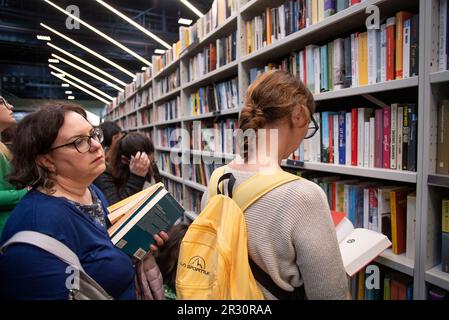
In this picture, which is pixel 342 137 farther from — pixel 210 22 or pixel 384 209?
pixel 210 22

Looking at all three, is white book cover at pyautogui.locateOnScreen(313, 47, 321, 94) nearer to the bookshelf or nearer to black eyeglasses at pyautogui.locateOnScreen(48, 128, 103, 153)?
the bookshelf

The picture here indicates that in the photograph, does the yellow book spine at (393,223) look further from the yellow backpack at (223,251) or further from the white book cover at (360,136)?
the yellow backpack at (223,251)

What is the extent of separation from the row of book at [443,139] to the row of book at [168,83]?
9.54 ft

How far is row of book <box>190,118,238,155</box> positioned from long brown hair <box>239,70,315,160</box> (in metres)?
1.38

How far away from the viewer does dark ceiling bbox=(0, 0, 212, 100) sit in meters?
4.77

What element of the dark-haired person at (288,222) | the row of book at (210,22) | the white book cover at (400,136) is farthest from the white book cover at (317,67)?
the row of book at (210,22)

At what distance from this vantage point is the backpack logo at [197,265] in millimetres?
767

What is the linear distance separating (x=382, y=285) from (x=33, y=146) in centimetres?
153

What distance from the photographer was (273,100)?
2.85 feet

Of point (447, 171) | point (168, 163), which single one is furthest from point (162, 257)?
point (168, 163)

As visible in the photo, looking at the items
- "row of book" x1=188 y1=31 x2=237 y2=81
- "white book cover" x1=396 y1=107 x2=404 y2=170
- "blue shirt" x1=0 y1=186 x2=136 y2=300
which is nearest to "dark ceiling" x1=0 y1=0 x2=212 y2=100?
"row of book" x1=188 y1=31 x2=237 y2=81

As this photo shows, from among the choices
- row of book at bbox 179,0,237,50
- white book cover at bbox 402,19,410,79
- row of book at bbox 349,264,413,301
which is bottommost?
row of book at bbox 349,264,413,301

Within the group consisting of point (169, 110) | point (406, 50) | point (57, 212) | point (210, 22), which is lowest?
point (57, 212)

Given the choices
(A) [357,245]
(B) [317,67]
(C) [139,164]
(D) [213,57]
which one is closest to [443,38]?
(B) [317,67]
